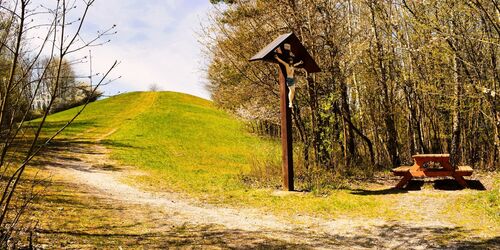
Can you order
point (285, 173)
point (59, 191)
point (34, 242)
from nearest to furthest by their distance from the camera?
1. point (34, 242)
2. point (59, 191)
3. point (285, 173)

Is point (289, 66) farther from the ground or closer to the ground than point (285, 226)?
farther from the ground

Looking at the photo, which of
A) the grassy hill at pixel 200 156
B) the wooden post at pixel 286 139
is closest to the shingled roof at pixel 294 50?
the wooden post at pixel 286 139

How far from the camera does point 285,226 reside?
701 cm

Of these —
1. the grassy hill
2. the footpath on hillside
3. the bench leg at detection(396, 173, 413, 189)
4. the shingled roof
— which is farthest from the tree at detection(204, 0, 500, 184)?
the footpath on hillside

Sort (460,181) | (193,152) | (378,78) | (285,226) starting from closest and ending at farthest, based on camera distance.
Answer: (285,226) → (460,181) → (378,78) → (193,152)

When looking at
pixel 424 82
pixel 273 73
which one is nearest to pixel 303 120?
pixel 273 73

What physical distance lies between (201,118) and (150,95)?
63.8 feet

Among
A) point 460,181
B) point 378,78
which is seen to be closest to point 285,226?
point 460,181

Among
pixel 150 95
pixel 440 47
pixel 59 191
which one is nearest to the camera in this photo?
pixel 59 191

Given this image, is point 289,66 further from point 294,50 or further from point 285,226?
point 285,226

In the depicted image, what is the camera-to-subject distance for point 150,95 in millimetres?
53312

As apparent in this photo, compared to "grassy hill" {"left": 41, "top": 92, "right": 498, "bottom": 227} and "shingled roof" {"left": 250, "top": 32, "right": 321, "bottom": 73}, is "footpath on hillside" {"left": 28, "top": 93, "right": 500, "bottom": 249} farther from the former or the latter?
"shingled roof" {"left": 250, "top": 32, "right": 321, "bottom": 73}

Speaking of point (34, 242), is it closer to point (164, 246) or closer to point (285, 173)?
point (164, 246)

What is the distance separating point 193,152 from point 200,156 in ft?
4.26
